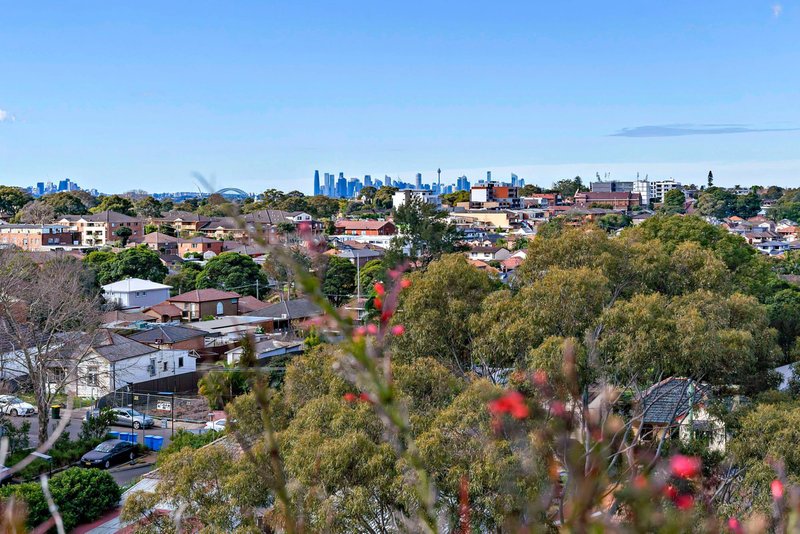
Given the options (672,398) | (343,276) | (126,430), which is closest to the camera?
(672,398)

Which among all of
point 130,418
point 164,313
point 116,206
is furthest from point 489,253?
point 130,418

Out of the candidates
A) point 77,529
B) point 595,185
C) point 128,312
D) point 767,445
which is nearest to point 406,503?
point 767,445

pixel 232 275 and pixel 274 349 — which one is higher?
pixel 232 275

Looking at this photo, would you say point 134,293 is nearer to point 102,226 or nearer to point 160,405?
point 160,405

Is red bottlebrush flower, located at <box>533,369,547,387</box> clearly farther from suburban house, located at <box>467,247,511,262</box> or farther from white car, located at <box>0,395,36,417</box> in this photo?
suburban house, located at <box>467,247,511,262</box>

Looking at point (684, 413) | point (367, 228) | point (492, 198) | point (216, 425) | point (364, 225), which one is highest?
point (492, 198)

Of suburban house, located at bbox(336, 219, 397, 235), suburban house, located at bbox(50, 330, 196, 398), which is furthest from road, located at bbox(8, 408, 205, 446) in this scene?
suburban house, located at bbox(336, 219, 397, 235)

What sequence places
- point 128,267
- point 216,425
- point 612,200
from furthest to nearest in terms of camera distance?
point 612,200, point 128,267, point 216,425
